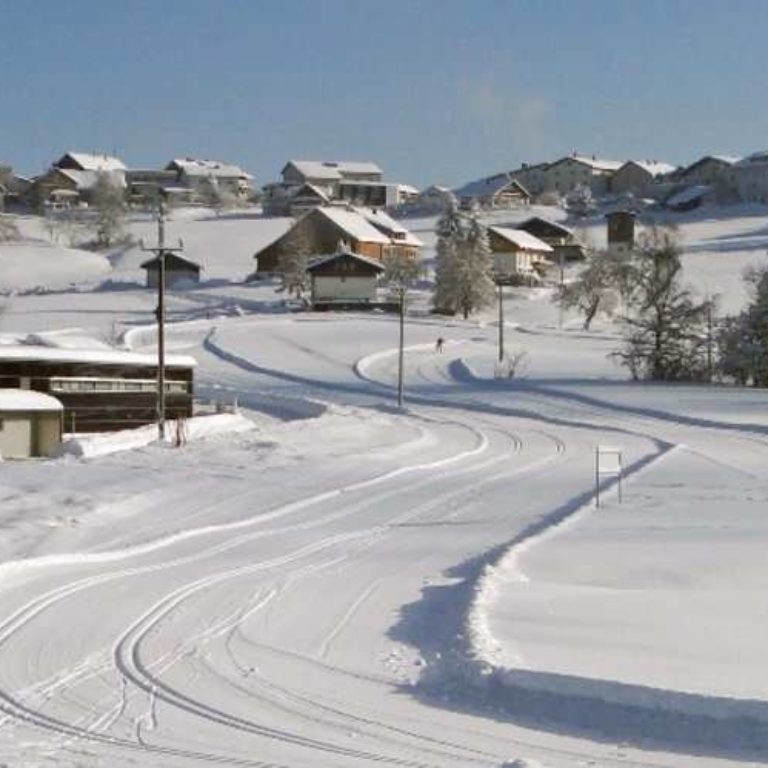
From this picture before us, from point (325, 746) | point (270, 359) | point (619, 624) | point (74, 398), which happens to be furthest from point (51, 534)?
point (270, 359)

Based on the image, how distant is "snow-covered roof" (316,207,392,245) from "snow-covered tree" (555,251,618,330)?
92.2 ft

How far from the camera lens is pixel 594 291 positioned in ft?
324

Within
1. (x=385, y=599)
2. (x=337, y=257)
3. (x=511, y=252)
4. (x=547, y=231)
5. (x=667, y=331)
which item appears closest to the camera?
(x=385, y=599)

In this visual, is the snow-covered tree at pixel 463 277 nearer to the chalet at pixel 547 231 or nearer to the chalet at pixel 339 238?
the chalet at pixel 339 238

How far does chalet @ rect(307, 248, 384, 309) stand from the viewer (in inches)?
4016

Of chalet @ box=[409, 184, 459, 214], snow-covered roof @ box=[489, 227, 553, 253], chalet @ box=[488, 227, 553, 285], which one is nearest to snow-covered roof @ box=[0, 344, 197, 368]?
chalet @ box=[488, 227, 553, 285]

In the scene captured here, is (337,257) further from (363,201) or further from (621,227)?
(363,201)

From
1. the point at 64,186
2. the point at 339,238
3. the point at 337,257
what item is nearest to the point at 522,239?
the point at 339,238

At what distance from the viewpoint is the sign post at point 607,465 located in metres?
26.4

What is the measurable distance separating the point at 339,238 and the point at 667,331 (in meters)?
60.5

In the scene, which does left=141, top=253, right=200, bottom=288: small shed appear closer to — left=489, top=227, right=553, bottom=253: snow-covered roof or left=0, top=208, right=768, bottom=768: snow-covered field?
left=489, top=227, right=553, bottom=253: snow-covered roof

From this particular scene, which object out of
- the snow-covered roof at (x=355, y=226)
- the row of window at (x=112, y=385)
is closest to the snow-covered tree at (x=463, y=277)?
the snow-covered roof at (x=355, y=226)

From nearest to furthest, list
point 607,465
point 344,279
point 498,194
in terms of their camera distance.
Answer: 1. point 607,465
2. point 344,279
3. point 498,194

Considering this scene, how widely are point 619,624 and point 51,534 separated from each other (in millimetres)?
10436
